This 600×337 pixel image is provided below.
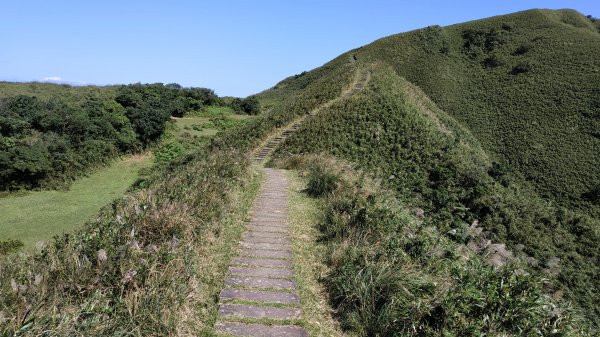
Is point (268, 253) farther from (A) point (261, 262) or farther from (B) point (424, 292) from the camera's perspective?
(B) point (424, 292)

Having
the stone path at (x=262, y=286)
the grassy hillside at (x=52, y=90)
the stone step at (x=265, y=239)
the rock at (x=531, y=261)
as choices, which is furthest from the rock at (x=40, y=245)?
the grassy hillside at (x=52, y=90)

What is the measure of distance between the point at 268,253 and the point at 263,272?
852 mm

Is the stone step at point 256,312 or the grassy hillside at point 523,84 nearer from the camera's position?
the stone step at point 256,312

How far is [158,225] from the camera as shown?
263 inches

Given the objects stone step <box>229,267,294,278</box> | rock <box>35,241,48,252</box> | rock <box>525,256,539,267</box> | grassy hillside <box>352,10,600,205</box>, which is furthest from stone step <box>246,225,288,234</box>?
grassy hillside <box>352,10,600,205</box>

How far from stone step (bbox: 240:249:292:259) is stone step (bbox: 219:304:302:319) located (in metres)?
1.83

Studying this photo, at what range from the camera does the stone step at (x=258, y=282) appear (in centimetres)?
618

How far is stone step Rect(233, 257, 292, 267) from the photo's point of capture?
698 centimetres

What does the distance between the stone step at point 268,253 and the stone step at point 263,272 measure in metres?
0.55

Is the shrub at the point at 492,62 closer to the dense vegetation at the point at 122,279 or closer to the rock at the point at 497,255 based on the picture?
the rock at the point at 497,255

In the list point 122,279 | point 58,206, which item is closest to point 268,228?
point 122,279

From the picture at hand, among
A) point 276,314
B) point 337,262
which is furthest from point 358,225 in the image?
point 276,314

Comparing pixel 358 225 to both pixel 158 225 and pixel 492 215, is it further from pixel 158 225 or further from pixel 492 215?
pixel 492 215

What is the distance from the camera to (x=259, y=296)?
585 cm
